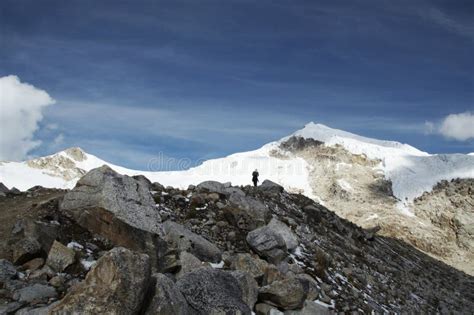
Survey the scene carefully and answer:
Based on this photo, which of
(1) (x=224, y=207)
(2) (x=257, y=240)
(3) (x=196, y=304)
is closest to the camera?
(3) (x=196, y=304)

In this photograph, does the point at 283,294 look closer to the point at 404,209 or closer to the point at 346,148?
the point at 404,209

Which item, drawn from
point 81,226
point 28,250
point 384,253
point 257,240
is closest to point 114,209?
point 81,226

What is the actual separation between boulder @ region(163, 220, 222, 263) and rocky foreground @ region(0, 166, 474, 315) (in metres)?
0.04

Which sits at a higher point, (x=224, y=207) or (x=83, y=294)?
(x=224, y=207)

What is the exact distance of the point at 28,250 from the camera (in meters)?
11.7

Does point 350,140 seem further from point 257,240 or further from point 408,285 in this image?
point 257,240

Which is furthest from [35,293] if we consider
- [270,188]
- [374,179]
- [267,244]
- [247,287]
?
[374,179]

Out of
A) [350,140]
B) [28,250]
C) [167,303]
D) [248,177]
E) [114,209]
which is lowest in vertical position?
[167,303]

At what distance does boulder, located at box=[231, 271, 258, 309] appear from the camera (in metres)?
12.2

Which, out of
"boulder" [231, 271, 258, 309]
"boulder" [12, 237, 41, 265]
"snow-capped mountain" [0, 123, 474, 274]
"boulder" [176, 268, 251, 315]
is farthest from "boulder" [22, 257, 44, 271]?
"snow-capped mountain" [0, 123, 474, 274]

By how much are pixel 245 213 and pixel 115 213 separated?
287 inches

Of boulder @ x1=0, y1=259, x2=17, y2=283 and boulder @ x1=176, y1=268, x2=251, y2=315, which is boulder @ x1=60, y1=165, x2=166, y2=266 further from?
boulder @ x1=0, y1=259, x2=17, y2=283

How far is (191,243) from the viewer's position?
14.9 meters

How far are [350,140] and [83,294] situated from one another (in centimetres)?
11383
